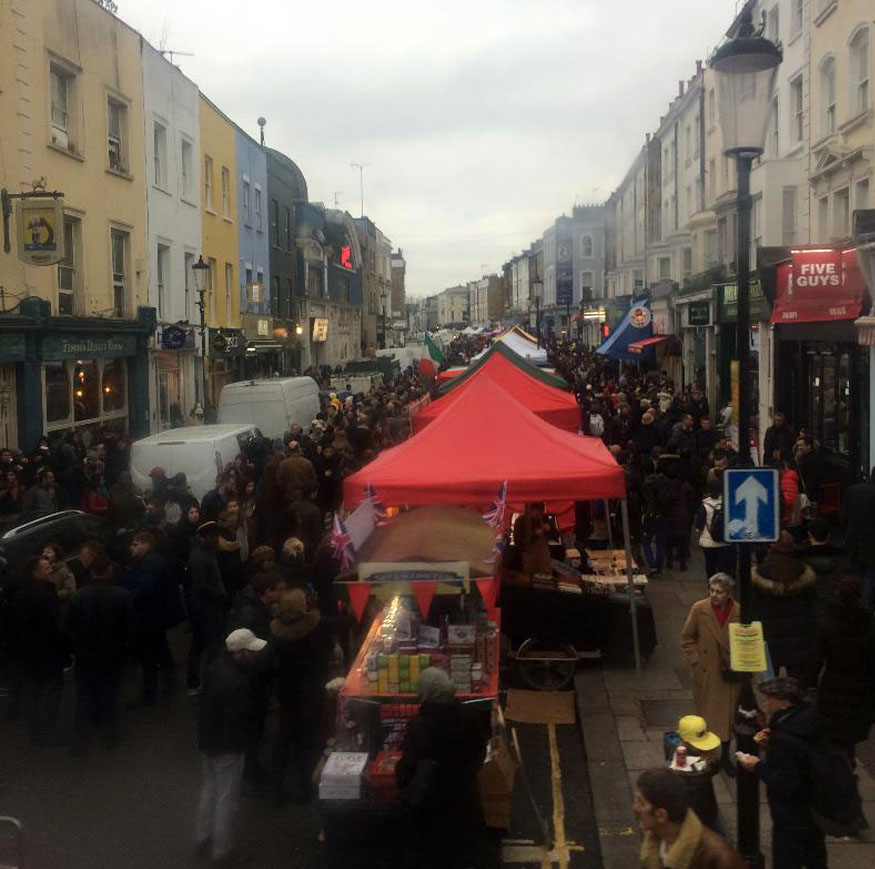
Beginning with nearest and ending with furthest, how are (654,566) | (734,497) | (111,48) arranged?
1. (734,497)
2. (654,566)
3. (111,48)

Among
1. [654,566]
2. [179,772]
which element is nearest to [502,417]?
[654,566]

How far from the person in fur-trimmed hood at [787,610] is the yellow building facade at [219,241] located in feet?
75.2

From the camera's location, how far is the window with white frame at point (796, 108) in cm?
2269

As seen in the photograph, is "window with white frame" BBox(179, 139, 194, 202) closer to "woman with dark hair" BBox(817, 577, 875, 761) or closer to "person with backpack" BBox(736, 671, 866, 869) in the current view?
"woman with dark hair" BBox(817, 577, 875, 761)

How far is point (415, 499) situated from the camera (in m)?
9.80

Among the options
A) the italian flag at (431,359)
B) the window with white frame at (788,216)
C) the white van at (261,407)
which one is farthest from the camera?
the italian flag at (431,359)

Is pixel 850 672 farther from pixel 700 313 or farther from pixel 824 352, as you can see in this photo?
pixel 700 313

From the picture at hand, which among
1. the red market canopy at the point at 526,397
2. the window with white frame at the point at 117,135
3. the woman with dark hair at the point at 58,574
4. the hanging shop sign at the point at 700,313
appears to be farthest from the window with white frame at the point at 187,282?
the woman with dark hair at the point at 58,574

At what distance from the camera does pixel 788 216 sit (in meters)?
24.4

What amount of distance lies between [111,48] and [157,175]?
4.13 metres

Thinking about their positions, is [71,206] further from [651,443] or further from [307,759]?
[307,759]

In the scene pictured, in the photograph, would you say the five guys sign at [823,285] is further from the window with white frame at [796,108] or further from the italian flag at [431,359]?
the italian flag at [431,359]

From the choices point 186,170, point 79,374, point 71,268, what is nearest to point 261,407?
point 79,374

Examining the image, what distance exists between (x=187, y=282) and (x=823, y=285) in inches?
731
